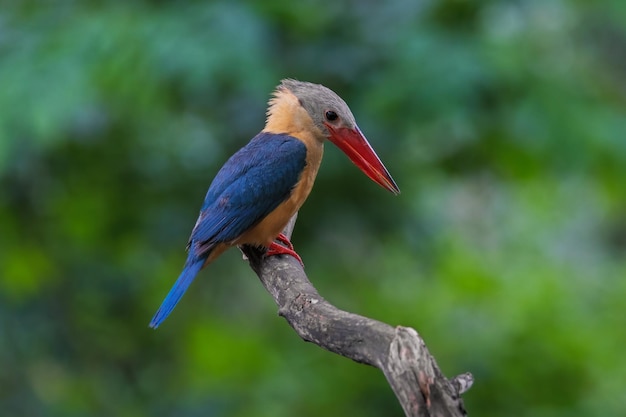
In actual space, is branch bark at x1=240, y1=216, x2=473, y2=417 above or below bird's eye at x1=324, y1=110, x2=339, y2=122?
below

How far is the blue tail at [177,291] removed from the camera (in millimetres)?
3100

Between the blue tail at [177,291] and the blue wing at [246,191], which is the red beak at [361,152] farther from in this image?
the blue tail at [177,291]

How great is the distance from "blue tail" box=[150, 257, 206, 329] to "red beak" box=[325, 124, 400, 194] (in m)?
0.65

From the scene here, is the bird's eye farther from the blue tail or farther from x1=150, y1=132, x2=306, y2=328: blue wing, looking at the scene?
the blue tail

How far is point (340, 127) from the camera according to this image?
3.53m

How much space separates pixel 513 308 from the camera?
19.2 feet

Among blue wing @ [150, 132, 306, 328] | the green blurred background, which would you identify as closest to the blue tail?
blue wing @ [150, 132, 306, 328]

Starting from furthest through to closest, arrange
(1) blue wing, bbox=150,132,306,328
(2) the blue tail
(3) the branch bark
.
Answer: (1) blue wing, bbox=150,132,306,328
(2) the blue tail
(3) the branch bark

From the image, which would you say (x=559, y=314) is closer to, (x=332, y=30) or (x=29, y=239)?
(x=332, y=30)

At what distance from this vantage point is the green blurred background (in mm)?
4055

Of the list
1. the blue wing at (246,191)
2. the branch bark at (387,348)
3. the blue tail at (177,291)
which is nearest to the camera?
the branch bark at (387,348)

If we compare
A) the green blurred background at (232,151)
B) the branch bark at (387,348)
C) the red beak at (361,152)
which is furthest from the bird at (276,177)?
the branch bark at (387,348)

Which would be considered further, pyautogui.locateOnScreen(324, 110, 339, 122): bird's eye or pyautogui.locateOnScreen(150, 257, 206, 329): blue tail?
pyautogui.locateOnScreen(324, 110, 339, 122): bird's eye

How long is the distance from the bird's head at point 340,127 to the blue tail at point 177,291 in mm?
647
